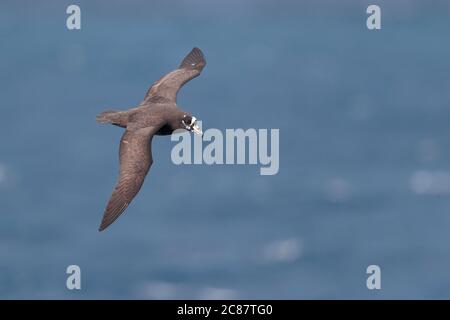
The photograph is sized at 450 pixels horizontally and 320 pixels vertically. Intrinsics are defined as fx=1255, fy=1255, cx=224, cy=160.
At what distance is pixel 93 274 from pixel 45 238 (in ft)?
51.2

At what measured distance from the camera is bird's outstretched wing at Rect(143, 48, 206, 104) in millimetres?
46281

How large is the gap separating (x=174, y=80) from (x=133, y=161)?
6685 mm

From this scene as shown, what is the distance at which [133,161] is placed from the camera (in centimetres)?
4225

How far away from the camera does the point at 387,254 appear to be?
192 m

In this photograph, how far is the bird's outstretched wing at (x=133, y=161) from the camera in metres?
41.4

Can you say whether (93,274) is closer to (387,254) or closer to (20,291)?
(20,291)

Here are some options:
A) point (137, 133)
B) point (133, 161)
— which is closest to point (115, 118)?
point (137, 133)

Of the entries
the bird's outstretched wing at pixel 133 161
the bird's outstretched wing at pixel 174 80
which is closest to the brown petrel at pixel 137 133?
the bird's outstretched wing at pixel 133 161

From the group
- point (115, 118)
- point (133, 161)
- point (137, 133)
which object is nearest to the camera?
point (133, 161)

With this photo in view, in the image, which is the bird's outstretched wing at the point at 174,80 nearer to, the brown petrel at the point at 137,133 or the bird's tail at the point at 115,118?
the brown petrel at the point at 137,133

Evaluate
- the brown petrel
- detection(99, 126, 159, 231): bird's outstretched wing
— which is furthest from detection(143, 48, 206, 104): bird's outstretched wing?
detection(99, 126, 159, 231): bird's outstretched wing

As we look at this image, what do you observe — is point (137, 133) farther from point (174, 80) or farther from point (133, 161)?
point (174, 80)
